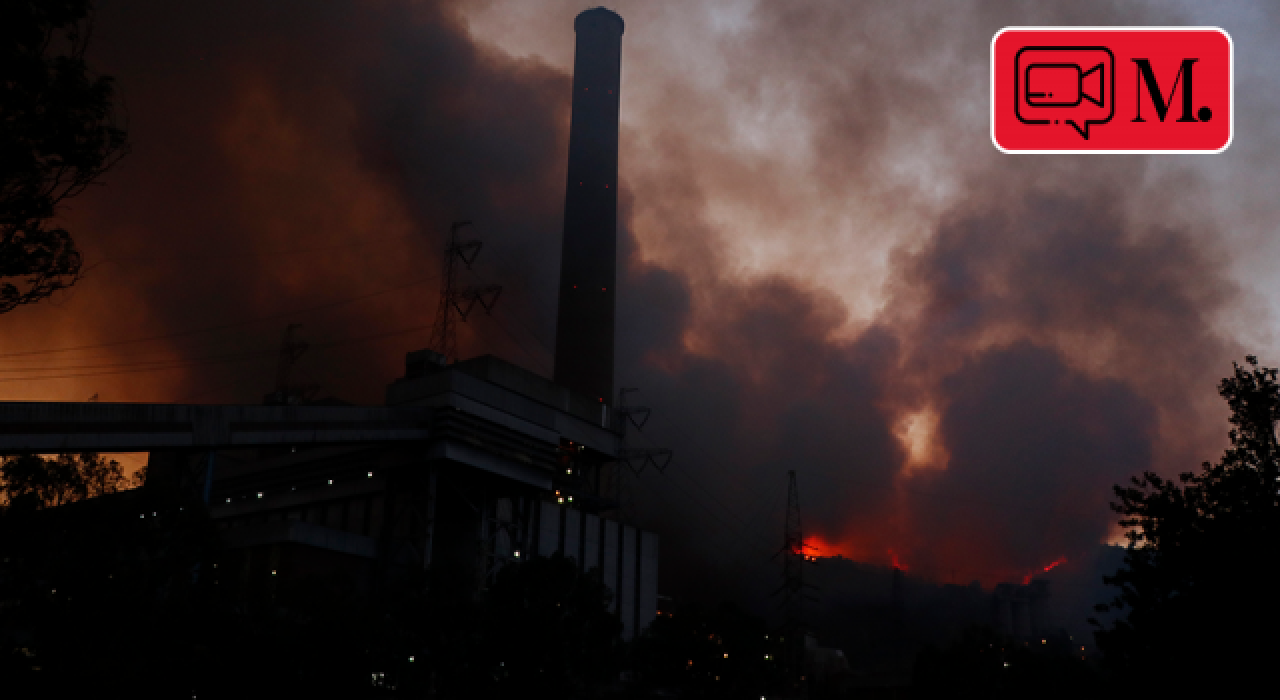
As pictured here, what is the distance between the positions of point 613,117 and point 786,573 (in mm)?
81253

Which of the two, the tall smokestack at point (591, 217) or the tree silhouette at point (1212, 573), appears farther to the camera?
the tall smokestack at point (591, 217)

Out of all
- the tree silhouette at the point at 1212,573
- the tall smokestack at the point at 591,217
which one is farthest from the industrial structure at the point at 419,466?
the tree silhouette at the point at 1212,573

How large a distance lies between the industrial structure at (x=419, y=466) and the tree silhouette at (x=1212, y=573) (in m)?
45.9

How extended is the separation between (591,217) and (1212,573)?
140 meters

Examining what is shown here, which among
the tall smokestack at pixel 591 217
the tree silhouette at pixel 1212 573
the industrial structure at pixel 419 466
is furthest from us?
the tall smokestack at pixel 591 217

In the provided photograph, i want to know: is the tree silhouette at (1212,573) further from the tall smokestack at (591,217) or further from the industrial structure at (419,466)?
the tall smokestack at (591,217)

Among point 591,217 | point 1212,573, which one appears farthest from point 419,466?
point 1212,573

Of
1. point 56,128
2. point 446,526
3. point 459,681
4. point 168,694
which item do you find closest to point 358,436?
point 446,526

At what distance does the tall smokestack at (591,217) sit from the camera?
155 m

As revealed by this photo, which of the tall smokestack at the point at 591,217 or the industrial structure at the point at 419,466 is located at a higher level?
the tall smokestack at the point at 591,217

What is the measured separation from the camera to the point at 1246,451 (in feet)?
103

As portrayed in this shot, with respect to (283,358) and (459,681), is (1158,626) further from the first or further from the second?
(283,358)

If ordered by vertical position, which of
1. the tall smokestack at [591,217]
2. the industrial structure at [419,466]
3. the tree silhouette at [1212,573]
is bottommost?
the tree silhouette at [1212,573]

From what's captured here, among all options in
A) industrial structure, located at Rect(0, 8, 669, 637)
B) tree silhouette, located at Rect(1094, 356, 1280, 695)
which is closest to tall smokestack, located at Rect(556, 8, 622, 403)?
industrial structure, located at Rect(0, 8, 669, 637)
